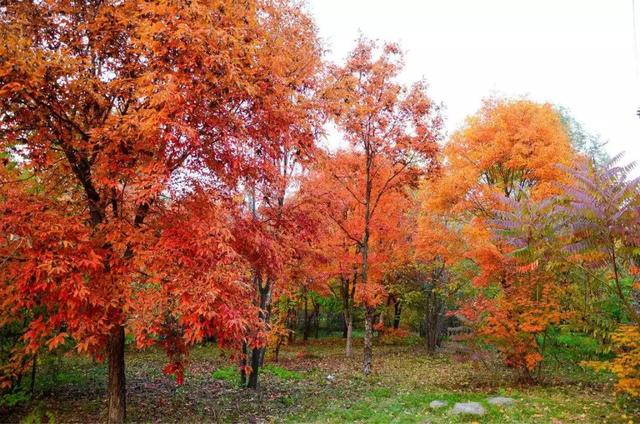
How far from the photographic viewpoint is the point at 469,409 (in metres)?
8.67

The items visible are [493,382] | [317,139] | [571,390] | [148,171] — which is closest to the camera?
[148,171]

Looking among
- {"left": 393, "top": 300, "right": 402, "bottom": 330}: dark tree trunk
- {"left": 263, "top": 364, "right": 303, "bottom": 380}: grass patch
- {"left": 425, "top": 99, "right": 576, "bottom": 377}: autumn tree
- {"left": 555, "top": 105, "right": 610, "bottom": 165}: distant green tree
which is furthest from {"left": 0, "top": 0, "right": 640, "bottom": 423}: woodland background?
{"left": 555, "top": 105, "right": 610, "bottom": 165}: distant green tree

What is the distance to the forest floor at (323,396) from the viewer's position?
8.77 meters

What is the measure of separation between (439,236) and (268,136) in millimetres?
12252

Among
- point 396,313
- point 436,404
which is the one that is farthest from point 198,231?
point 396,313

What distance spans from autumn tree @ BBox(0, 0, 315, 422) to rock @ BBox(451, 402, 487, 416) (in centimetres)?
500

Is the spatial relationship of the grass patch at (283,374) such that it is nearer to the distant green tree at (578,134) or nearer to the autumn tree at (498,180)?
the autumn tree at (498,180)

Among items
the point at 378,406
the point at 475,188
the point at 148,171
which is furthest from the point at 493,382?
the point at 148,171

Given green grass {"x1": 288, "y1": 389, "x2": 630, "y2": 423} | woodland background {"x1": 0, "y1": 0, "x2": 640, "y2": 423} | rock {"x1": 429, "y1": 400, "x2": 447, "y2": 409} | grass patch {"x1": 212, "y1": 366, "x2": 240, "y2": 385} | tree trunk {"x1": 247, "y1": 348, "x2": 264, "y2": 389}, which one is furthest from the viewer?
grass patch {"x1": 212, "y1": 366, "x2": 240, "y2": 385}

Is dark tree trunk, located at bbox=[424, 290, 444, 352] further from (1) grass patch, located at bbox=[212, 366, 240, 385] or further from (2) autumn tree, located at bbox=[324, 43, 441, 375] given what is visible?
(1) grass patch, located at bbox=[212, 366, 240, 385]

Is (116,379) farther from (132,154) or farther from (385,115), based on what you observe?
(385,115)

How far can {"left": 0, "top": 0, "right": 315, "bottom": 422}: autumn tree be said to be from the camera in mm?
5926

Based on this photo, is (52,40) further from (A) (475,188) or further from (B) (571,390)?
(A) (475,188)

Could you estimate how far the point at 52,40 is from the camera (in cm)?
740
